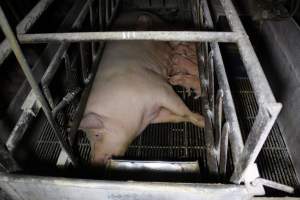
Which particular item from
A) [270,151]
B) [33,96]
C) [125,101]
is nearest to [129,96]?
[125,101]

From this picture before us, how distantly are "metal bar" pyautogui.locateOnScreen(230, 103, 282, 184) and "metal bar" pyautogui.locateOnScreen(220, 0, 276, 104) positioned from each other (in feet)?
0.16

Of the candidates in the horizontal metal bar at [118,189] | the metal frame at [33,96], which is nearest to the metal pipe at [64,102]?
the metal frame at [33,96]

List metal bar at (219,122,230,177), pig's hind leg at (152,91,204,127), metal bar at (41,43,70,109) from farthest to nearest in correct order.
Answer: pig's hind leg at (152,91,204,127) < metal bar at (41,43,70,109) < metal bar at (219,122,230,177)

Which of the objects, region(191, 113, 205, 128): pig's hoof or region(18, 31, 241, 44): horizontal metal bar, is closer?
region(18, 31, 241, 44): horizontal metal bar

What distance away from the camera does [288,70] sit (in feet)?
7.91

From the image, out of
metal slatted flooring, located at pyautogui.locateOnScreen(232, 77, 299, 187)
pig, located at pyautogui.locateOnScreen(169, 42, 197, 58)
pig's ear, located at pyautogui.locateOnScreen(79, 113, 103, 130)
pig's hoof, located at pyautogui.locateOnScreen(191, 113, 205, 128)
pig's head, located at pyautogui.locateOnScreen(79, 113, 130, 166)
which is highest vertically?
pig's ear, located at pyautogui.locateOnScreen(79, 113, 103, 130)

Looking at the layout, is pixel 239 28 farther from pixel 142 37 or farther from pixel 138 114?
pixel 138 114

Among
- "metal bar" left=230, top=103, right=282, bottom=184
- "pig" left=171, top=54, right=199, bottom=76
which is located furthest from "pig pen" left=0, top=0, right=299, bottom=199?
"pig" left=171, top=54, right=199, bottom=76

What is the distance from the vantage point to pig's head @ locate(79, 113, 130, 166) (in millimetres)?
1935

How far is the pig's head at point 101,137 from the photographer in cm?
193

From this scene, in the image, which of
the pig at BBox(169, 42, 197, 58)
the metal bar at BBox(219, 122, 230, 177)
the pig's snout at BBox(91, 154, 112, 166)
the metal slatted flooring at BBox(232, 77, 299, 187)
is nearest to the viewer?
the metal bar at BBox(219, 122, 230, 177)

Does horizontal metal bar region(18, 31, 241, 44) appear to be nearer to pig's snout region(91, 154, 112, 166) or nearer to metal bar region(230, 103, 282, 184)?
metal bar region(230, 103, 282, 184)

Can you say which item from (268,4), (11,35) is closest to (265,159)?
(268,4)

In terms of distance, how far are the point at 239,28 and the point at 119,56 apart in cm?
125
